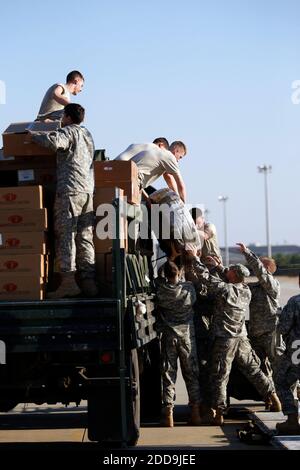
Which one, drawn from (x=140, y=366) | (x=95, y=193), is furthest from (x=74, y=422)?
(x=95, y=193)

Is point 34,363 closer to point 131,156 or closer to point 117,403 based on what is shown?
point 117,403

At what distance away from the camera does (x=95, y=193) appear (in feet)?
31.1

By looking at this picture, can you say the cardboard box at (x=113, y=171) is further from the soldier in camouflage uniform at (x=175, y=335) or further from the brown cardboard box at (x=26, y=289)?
the soldier in camouflage uniform at (x=175, y=335)

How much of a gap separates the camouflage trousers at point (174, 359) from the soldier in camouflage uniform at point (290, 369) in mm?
1516

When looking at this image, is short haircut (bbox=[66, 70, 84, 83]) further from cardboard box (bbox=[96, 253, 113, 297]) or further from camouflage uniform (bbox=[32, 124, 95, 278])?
cardboard box (bbox=[96, 253, 113, 297])

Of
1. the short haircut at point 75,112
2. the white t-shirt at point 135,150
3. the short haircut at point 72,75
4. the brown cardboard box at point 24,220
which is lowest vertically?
the brown cardboard box at point 24,220

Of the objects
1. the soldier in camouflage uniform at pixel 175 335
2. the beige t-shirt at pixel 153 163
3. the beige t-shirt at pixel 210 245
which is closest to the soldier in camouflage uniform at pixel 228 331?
the soldier in camouflage uniform at pixel 175 335

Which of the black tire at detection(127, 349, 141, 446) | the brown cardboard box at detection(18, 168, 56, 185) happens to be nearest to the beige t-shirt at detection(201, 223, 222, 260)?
the black tire at detection(127, 349, 141, 446)

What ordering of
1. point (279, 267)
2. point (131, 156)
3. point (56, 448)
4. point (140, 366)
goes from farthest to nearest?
point (279, 267)
point (131, 156)
point (140, 366)
point (56, 448)

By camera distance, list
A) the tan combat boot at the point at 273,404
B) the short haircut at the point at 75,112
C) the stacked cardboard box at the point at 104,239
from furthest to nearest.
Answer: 1. the tan combat boot at the point at 273,404
2. the short haircut at the point at 75,112
3. the stacked cardboard box at the point at 104,239

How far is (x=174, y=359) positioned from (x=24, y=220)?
9.98ft

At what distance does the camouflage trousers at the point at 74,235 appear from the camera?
9.04 meters

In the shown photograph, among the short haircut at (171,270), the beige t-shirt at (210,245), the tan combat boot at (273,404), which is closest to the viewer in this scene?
the short haircut at (171,270)

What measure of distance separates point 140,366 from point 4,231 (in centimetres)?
233
